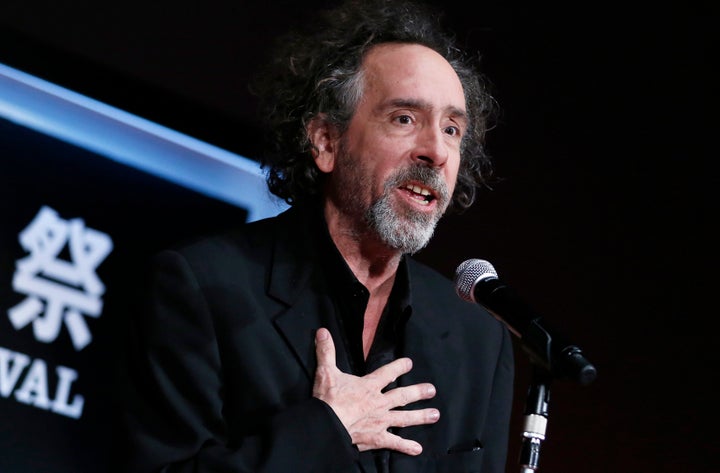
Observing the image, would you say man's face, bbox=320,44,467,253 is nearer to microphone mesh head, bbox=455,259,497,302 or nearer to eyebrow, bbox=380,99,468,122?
eyebrow, bbox=380,99,468,122

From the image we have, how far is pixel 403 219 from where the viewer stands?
225cm

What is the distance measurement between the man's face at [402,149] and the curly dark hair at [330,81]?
8cm

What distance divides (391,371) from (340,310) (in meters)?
0.20

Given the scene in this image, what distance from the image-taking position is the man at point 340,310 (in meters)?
1.98

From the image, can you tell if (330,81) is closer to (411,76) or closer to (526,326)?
(411,76)

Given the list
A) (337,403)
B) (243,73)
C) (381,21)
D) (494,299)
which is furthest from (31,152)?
(494,299)

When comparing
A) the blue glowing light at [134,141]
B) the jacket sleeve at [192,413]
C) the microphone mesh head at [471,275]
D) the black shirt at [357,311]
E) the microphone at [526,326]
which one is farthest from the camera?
the blue glowing light at [134,141]

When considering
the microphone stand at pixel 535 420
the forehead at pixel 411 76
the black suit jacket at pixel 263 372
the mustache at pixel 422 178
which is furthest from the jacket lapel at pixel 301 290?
the microphone stand at pixel 535 420

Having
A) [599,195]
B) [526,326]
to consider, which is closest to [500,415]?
[526,326]

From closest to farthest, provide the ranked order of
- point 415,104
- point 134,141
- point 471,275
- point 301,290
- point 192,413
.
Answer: point 471,275, point 192,413, point 301,290, point 415,104, point 134,141

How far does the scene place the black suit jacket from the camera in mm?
1934

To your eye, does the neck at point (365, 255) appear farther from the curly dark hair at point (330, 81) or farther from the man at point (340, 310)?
the curly dark hair at point (330, 81)

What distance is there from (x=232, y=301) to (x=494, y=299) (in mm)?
642

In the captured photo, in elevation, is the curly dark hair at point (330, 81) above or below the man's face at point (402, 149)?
above
